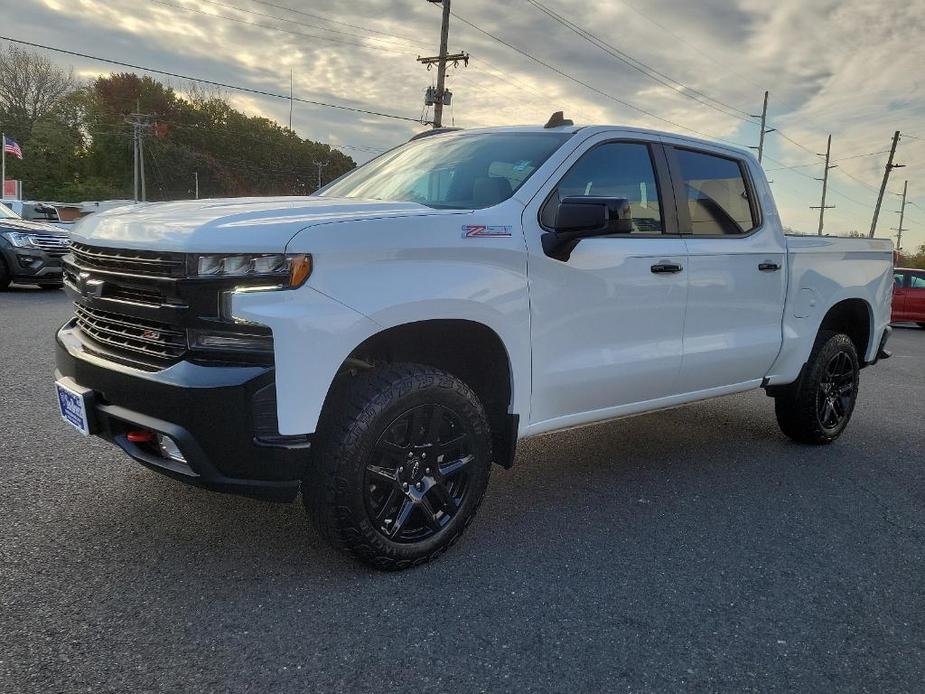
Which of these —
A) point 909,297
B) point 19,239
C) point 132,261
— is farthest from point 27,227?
point 909,297

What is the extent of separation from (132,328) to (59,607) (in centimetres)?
99

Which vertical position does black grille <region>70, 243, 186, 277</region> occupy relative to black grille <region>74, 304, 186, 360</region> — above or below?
above

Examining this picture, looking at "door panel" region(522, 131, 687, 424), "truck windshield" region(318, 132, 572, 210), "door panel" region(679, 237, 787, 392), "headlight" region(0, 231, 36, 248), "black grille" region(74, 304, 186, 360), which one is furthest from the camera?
"headlight" region(0, 231, 36, 248)

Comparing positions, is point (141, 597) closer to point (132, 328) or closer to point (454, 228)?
point (132, 328)

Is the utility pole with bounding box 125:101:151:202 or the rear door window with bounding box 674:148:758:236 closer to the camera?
the rear door window with bounding box 674:148:758:236

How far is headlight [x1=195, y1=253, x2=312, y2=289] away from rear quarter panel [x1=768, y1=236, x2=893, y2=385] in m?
3.31

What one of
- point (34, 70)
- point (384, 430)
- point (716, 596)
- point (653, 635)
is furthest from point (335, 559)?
point (34, 70)

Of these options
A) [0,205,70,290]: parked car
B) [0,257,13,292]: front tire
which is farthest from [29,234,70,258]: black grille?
[0,257,13,292]: front tire

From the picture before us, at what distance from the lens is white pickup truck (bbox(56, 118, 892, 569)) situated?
2408 millimetres

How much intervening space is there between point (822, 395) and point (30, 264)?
471 inches

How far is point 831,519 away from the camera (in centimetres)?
365

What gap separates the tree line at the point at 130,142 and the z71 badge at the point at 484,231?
69.3 meters

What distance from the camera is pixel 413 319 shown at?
2682 mm

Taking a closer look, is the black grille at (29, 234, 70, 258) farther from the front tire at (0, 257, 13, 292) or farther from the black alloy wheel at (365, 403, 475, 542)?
the black alloy wheel at (365, 403, 475, 542)
